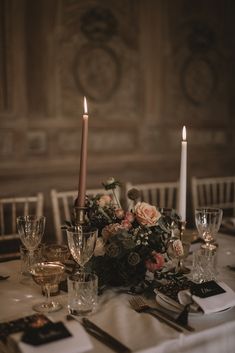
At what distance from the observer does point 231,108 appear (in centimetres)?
479

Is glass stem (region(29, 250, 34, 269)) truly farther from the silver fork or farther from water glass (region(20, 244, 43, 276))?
the silver fork

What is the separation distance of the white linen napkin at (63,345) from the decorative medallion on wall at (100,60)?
290 centimetres

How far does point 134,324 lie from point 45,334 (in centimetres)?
27

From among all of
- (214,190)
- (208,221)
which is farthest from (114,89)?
(208,221)

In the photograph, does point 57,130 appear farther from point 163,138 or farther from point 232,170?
point 232,170

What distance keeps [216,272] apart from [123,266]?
418 mm

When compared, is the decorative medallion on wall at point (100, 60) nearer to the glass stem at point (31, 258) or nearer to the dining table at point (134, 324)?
the glass stem at point (31, 258)

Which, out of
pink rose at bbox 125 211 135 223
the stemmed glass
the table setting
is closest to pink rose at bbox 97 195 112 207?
the table setting

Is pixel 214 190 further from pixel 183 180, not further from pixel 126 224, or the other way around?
pixel 126 224

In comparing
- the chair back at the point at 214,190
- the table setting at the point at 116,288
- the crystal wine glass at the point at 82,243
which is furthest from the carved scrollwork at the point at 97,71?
the crystal wine glass at the point at 82,243

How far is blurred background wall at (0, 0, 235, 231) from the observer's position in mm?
3615

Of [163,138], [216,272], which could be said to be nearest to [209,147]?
[163,138]

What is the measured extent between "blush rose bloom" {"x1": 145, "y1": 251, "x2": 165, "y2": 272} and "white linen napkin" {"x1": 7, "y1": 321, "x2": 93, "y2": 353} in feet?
1.22

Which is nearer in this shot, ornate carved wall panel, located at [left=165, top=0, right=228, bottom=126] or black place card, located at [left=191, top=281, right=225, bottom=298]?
black place card, located at [left=191, top=281, right=225, bottom=298]
